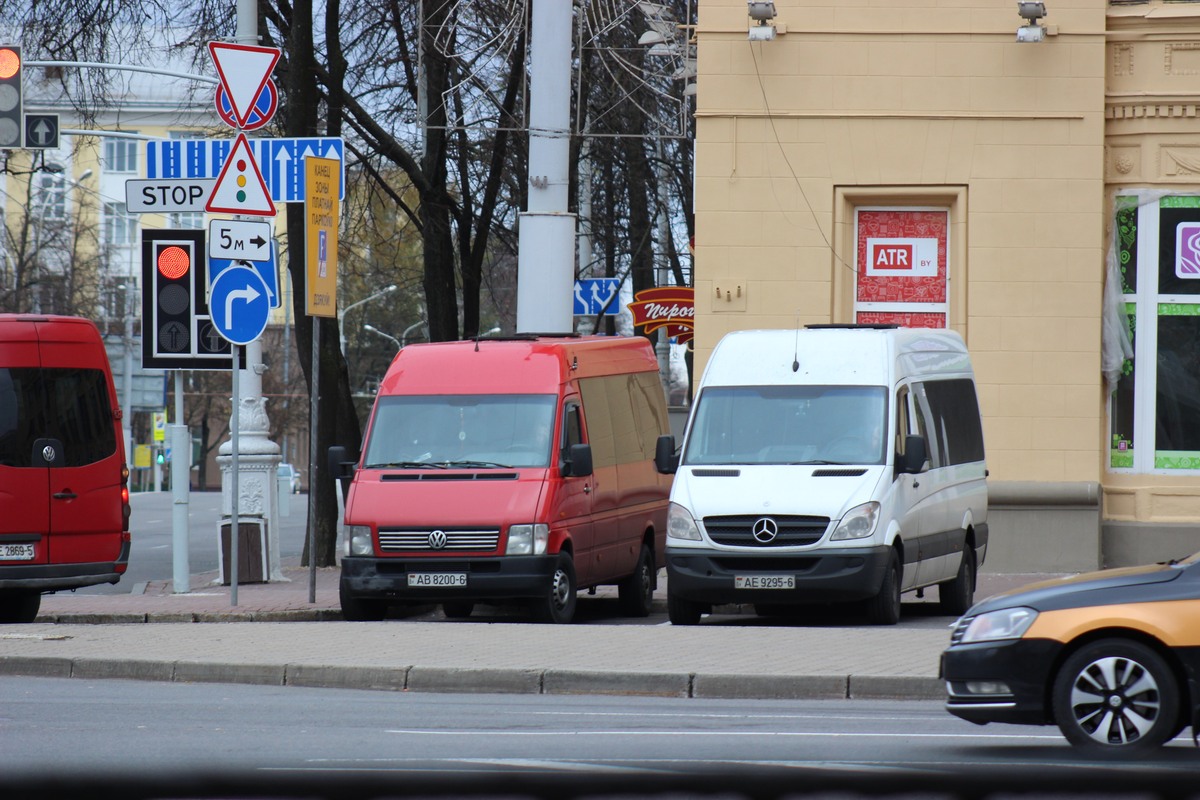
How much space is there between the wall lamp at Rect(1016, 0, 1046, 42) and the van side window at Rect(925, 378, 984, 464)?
4571 mm

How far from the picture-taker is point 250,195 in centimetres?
1432

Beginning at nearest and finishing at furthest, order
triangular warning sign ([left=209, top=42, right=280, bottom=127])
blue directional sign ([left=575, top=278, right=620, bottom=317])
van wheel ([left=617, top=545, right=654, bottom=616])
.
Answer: triangular warning sign ([left=209, top=42, right=280, bottom=127]) → van wheel ([left=617, top=545, right=654, bottom=616]) → blue directional sign ([left=575, top=278, right=620, bottom=317])

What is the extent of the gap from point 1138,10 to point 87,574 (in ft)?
40.1

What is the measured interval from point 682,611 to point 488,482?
190 centimetres

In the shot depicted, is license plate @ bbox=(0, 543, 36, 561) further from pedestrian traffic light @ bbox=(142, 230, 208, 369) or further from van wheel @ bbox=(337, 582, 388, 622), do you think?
van wheel @ bbox=(337, 582, 388, 622)

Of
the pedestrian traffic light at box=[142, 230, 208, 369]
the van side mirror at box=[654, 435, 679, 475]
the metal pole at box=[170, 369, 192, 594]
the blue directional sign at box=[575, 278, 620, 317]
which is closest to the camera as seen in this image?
the van side mirror at box=[654, 435, 679, 475]

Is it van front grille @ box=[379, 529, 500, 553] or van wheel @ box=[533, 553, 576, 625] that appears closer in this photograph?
van front grille @ box=[379, 529, 500, 553]

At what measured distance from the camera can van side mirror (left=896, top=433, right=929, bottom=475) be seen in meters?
13.2

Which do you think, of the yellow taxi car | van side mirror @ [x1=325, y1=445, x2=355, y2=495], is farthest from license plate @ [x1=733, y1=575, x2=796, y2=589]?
the yellow taxi car

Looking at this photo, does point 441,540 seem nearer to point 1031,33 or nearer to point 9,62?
point 9,62

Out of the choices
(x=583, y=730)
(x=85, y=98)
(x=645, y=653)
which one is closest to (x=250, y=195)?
(x=645, y=653)

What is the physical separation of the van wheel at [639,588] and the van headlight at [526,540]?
2.31 m

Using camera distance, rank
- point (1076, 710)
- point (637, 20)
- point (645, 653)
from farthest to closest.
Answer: point (637, 20), point (645, 653), point (1076, 710)

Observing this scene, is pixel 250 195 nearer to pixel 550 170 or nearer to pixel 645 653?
pixel 550 170
